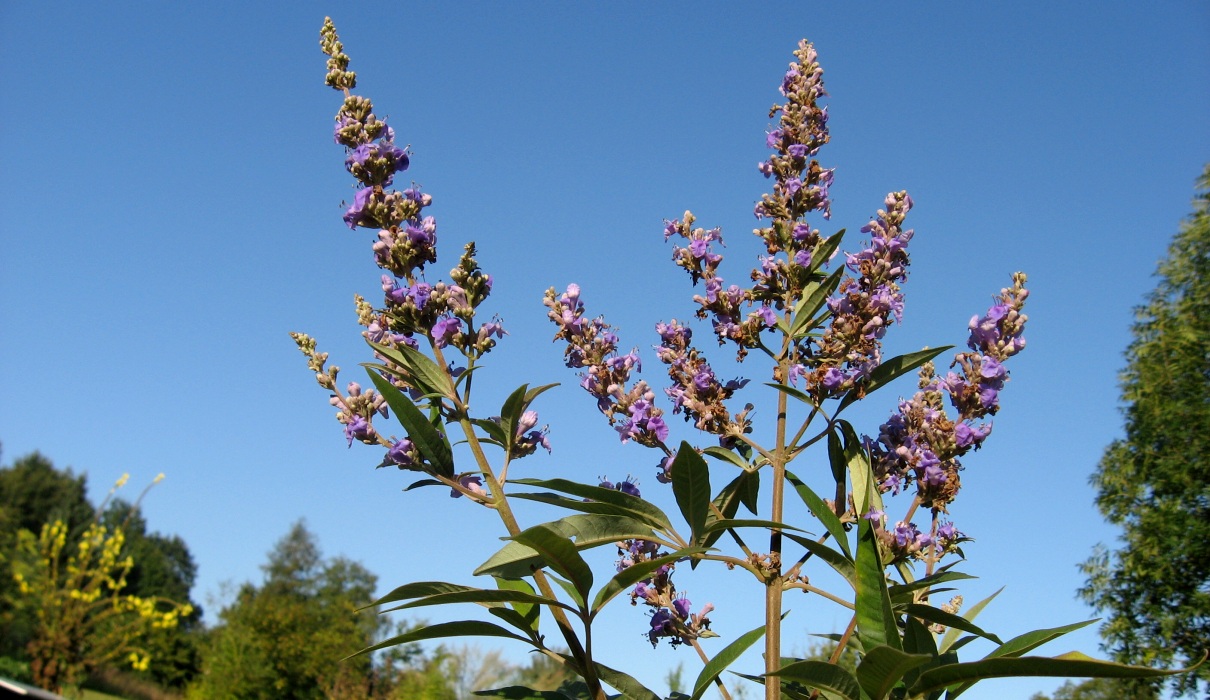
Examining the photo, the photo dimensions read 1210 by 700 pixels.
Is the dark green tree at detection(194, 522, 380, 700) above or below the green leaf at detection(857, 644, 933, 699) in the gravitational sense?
above

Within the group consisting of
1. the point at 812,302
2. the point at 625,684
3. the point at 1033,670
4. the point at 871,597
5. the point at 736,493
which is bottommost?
the point at 625,684

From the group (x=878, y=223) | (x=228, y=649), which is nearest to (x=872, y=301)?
(x=878, y=223)

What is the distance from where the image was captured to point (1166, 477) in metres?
18.8

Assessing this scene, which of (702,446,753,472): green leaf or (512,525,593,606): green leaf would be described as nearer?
(512,525,593,606): green leaf

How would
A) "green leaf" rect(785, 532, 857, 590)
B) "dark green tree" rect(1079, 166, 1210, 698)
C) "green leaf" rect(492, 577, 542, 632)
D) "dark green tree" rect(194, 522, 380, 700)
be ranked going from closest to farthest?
"green leaf" rect(785, 532, 857, 590)
"green leaf" rect(492, 577, 542, 632)
"dark green tree" rect(1079, 166, 1210, 698)
"dark green tree" rect(194, 522, 380, 700)

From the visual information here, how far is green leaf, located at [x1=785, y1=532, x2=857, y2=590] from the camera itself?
1.90m

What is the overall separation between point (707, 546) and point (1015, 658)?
0.77 meters

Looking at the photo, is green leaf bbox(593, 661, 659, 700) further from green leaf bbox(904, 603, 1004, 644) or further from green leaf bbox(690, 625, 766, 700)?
green leaf bbox(904, 603, 1004, 644)

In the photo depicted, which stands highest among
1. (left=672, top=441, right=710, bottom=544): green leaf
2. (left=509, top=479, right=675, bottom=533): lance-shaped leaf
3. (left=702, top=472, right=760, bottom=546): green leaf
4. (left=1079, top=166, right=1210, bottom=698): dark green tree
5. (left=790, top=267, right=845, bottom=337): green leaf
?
(left=1079, top=166, right=1210, bottom=698): dark green tree

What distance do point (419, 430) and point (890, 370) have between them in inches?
44.1

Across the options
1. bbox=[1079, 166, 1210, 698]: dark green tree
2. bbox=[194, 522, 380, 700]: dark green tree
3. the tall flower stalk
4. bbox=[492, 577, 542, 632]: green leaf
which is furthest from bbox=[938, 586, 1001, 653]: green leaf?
bbox=[194, 522, 380, 700]: dark green tree

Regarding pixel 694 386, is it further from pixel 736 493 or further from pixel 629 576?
pixel 629 576

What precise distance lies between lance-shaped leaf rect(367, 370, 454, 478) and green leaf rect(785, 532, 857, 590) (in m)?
0.78

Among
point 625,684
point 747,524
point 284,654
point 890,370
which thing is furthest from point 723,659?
point 284,654
